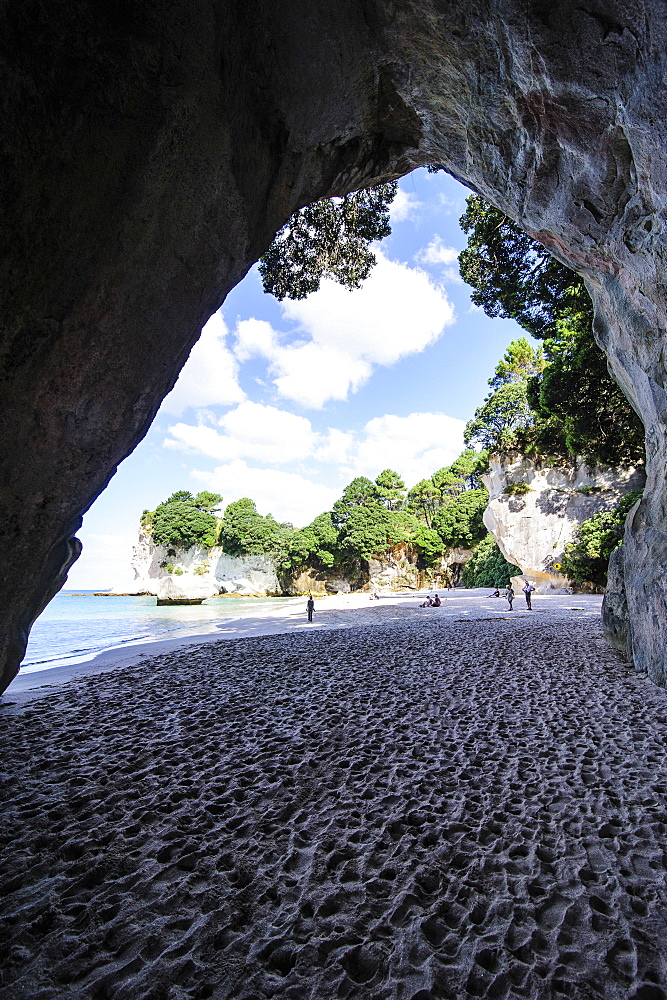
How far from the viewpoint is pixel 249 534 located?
51.4 m

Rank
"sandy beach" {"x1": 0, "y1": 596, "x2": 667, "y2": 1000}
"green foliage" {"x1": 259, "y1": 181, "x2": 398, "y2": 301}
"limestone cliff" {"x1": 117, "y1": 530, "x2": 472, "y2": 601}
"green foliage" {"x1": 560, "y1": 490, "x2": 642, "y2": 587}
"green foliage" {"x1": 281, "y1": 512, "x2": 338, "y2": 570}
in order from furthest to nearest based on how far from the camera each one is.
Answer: "limestone cliff" {"x1": 117, "y1": 530, "x2": 472, "y2": 601}
"green foliage" {"x1": 281, "y1": 512, "x2": 338, "y2": 570}
"green foliage" {"x1": 560, "y1": 490, "x2": 642, "y2": 587}
"green foliage" {"x1": 259, "y1": 181, "x2": 398, "y2": 301}
"sandy beach" {"x1": 0, "y1": 596, "x2": 667, "y2": 1000}

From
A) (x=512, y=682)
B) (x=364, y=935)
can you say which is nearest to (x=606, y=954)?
(x=364, y=935)

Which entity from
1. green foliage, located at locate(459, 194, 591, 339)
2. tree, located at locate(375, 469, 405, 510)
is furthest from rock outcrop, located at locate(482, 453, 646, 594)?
tree, located at locate(375, 469, 405, 510)

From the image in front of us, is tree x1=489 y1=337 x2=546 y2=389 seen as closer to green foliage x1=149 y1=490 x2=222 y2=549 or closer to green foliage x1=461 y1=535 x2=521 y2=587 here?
green foliage x1=461 y1=535 x2=521 y2=587

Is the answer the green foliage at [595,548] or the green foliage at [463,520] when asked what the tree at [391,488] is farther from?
the green foliage at [595,548]

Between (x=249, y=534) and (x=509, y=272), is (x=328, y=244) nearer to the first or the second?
(x=509, y=272)

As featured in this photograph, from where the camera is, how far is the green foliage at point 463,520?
4803 cm

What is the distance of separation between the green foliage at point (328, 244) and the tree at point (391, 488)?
4506 cm

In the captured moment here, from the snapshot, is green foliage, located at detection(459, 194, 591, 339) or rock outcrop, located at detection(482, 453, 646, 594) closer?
green foliage, located at detection(459, 194, 591, 339)

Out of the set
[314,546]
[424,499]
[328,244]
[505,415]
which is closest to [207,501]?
[314,546]

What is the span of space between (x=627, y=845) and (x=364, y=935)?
80.5 inches

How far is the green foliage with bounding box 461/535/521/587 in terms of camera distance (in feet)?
126

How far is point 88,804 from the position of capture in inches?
140

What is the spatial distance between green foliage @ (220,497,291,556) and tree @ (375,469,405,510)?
14303 millimetres
